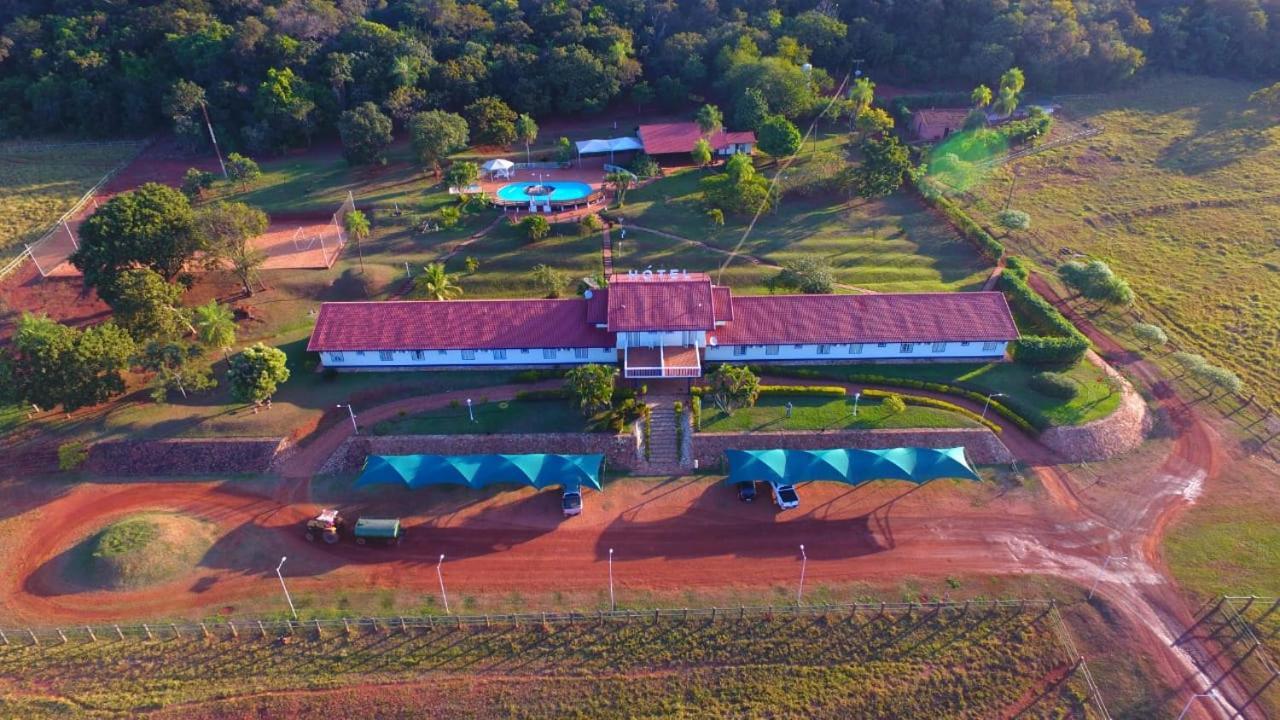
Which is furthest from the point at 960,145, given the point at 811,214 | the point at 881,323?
the point at 881,323

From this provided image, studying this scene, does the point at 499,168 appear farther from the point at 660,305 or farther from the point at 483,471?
the point at 483,471

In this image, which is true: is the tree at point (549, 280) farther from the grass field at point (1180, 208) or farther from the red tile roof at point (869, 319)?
the grass field at point (1180, 208)

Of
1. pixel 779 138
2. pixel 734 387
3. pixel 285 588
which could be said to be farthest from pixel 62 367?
pixel 779 138

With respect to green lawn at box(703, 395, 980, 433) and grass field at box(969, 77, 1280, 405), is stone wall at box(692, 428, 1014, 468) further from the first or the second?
grass field at box(969, 77, 1280, 405)

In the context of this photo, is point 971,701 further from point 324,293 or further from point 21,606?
point 324,293

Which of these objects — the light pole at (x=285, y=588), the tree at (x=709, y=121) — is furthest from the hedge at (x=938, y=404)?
the tree at (x=709, y=121)
